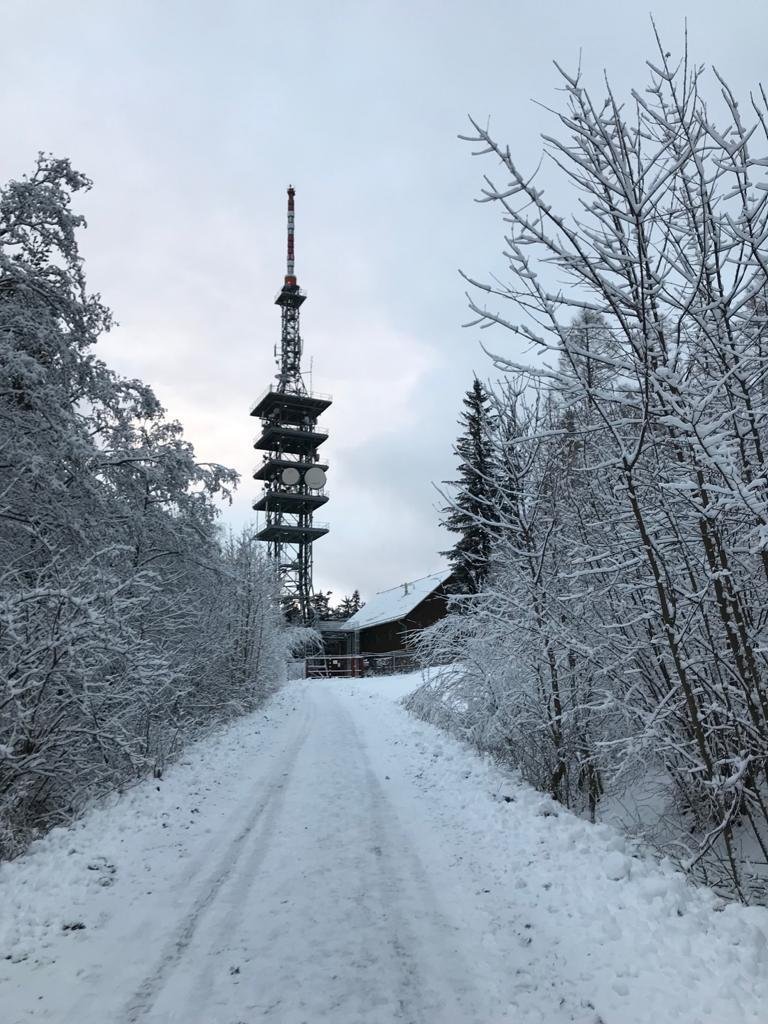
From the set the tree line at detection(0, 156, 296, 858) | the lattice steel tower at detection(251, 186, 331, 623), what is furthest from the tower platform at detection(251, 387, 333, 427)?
the tree line at detection(0, 156, 296, 858)

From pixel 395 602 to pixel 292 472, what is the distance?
1797 centimetres

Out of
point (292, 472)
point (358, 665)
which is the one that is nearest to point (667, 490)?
point (358, 665)

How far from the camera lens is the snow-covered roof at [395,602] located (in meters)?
45.6

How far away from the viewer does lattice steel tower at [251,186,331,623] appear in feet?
196

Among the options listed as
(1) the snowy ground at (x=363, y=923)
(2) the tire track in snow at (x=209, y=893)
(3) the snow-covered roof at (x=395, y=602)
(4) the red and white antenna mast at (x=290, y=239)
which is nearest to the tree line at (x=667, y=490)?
(1) the snowy ground at (x=363, y=923)

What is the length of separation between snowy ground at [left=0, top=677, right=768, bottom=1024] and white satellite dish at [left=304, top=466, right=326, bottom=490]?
53519mm

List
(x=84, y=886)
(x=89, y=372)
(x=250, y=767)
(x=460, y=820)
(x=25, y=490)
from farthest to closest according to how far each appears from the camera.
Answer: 1. (x=250, y=767)
2. (x=89, y=372)
3. (x=25, y=490)
4. (x=460, y=820)
5. (x=84, y=886)

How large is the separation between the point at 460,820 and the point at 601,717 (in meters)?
2.17

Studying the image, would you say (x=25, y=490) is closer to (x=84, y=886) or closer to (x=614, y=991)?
(x=84, y=886)

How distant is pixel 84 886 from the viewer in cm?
549

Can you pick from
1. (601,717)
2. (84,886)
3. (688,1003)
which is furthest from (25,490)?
(688,1003)

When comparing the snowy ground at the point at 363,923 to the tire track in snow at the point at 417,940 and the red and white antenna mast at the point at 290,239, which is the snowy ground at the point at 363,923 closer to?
the tire track in snow at the point at 417,940

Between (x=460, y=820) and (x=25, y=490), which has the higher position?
(x=25, y=490)

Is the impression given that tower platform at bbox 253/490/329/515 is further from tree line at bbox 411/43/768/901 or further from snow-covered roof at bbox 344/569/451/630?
tree line at bbox 411/43/768/901
